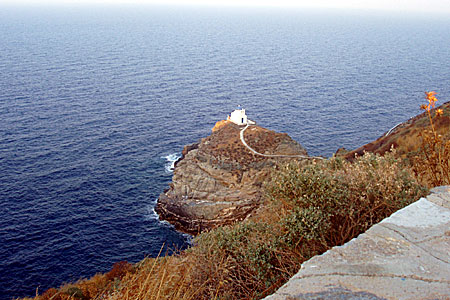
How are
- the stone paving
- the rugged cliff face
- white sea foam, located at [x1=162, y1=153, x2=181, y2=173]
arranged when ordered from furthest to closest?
1. white sea foam, located at [x1=162, y1=153, x2=181, y2=173]
2. the rugged cliff face
3. the stone paving

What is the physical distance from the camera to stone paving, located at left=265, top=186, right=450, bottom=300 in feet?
15.2

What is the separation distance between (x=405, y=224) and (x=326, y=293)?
7.01ft

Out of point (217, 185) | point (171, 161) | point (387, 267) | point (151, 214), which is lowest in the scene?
point (151, 214)

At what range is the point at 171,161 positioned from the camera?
58.2 metres

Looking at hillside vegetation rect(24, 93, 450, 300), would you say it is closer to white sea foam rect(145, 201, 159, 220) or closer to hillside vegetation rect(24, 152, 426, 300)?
hillside vegetation rect(24, 152, 426, 300)

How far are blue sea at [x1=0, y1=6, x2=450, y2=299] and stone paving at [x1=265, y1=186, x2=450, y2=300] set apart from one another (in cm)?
2506

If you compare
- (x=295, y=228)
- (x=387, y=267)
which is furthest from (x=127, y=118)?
(x=387, y=267)

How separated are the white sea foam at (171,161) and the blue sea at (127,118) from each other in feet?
0.94

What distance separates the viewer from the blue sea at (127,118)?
135ft

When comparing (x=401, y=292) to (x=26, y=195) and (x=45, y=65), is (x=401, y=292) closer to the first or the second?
(x=26, y=195)

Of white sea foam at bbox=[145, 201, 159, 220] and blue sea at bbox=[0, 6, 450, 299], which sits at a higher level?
blue sea at bbox=[0, 6, 450, 299]

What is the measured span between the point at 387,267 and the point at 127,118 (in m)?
68.1

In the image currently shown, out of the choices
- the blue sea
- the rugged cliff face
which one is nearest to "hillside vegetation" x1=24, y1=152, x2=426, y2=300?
the blue sea

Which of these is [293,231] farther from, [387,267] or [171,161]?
[171,161]
